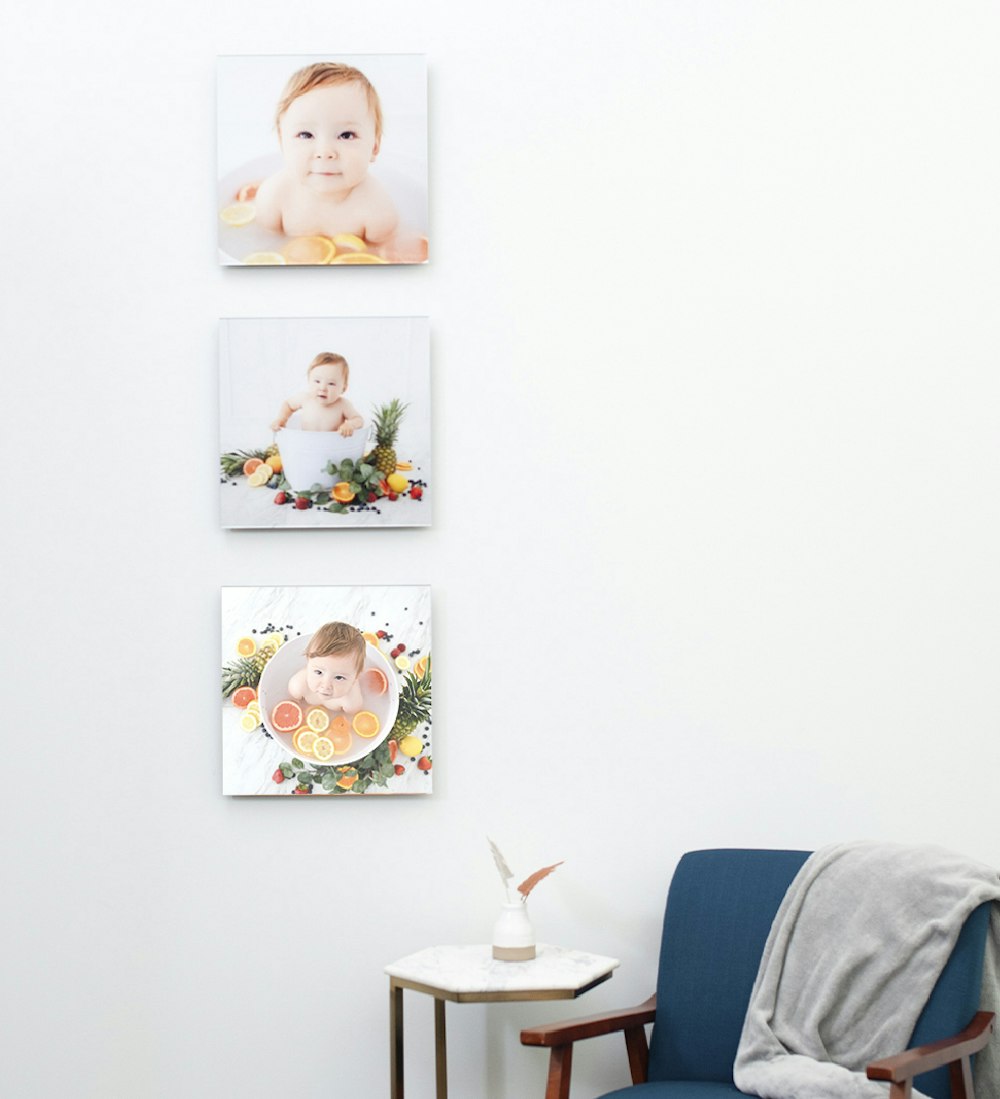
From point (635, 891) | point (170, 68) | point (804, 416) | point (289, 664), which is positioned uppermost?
point (170, 68)

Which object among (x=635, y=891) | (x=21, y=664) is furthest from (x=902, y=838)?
(x=21, y=664)

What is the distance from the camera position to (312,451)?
251 centimetres

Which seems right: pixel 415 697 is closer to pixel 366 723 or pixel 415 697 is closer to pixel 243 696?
pixel 366 723

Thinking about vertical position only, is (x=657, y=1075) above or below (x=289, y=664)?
below

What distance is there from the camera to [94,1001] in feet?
8.16

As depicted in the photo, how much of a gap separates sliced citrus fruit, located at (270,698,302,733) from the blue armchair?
2.50ft

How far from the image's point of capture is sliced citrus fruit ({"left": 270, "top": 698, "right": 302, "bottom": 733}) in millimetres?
2484

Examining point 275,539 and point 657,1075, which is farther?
point 275,539

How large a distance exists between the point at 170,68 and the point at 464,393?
92cm

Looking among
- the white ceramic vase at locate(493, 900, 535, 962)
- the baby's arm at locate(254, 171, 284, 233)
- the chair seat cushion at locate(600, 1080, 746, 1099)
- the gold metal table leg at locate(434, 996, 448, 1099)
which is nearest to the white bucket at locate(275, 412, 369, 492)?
the baby's arm at locate(254, 171, 284, 233)

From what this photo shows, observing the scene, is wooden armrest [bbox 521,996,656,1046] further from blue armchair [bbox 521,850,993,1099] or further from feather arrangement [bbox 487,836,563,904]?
feather arrangement [bbox 487,836,563,904]

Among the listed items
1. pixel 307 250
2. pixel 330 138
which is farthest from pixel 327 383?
pixel 330 138

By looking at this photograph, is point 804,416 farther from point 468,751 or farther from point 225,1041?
point 225,1041

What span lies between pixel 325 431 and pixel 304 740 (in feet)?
2.07
